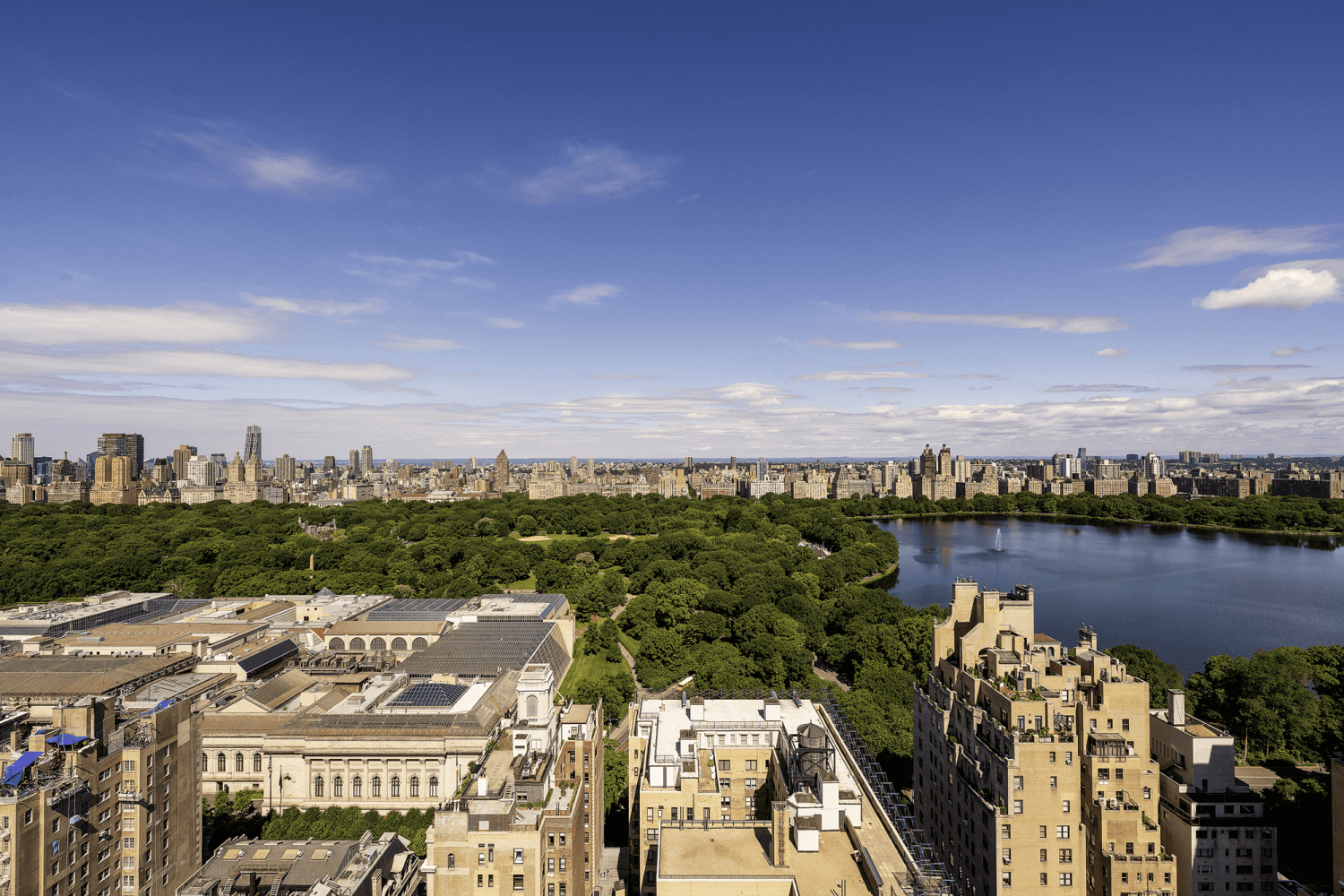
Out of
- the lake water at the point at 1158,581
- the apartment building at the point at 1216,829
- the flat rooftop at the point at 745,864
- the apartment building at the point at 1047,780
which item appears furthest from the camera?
the lake water at the point at 1158,581

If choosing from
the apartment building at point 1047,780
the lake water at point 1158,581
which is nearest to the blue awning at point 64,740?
the apartment building at point 1047,780

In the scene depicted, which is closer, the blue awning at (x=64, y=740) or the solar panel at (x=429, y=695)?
the blue awning at (x=64, y=740)

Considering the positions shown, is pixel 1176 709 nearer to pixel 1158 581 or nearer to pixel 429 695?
pixel 429 695

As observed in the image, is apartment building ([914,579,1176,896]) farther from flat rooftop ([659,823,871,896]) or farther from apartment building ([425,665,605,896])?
apartment building ([425,665,605,896])

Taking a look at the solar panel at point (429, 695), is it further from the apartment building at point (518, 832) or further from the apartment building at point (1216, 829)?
the apartment building at point (1216, 829)

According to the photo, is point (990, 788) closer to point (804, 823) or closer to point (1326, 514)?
point (804, 823)

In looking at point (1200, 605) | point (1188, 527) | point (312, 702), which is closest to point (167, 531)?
point (312, 702)

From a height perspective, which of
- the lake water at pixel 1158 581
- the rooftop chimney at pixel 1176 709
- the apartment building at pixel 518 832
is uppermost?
the rooftop chimney at pixel 1176 709
